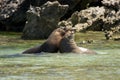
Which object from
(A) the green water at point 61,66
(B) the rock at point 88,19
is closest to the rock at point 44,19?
(B) the rock at point 88,19

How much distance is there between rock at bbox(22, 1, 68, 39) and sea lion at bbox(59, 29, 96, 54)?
766 centimetres

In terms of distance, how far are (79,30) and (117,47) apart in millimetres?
5823

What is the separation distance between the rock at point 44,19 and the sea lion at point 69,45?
302 inches

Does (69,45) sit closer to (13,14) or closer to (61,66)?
(61,66)

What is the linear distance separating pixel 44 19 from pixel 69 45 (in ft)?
27.3

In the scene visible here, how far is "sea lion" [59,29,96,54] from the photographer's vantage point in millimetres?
15017

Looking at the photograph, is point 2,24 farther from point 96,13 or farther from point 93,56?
point 93,56

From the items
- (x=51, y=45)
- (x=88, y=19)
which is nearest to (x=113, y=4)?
(x=88, y=19)

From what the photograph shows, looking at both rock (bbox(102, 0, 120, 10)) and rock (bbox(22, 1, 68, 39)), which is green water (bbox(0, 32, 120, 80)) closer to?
rock (bbox(22, 1, 68, 39))

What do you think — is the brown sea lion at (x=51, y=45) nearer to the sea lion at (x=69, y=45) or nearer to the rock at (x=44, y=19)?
the sea lion at (x=69, y=45)

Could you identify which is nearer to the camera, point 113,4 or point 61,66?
point 61,66

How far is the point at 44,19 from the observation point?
23.5 meters

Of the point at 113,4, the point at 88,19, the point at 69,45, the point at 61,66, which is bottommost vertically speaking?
the point at 61,66

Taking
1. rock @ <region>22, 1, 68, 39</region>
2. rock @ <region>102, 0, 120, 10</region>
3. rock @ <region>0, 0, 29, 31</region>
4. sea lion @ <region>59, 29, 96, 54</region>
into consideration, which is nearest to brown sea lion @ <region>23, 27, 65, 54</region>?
sea lion @ <region>59, 29, 96, 54</region>
